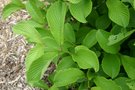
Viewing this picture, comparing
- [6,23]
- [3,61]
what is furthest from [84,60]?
[6,23]

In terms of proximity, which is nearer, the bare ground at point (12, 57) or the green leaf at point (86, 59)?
the green leaf at point (86, 59)

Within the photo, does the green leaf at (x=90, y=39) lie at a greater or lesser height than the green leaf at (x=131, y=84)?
greater

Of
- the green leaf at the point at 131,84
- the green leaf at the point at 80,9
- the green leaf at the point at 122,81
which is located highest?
the green leaf at the point at 80,9

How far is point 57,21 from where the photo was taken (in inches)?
49.8

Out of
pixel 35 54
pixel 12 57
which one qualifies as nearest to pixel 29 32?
pixel 35 54

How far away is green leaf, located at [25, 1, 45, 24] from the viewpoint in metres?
1.53

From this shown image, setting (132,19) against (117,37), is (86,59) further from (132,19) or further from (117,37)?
(132,19)

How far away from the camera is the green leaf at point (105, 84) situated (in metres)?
1.39

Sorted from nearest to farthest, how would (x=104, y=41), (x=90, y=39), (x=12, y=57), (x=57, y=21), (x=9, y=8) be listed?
1. (x=57, y=21)
2. (x=104, y=41)
3. (x=90, y=39)
4. (x=9, y=8)
5. (x=12, y=57)

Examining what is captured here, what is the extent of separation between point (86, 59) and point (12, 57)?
152 centimetres

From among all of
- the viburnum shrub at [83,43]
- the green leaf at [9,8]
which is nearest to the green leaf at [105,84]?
the viburnum shrub at [83,43]

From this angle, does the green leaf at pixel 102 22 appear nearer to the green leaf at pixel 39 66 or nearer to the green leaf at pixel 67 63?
the green leaf at pixel 67 63

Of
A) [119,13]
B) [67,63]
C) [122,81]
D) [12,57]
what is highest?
[119,13]

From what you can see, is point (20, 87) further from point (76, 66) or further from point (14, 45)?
point (76, 66)
